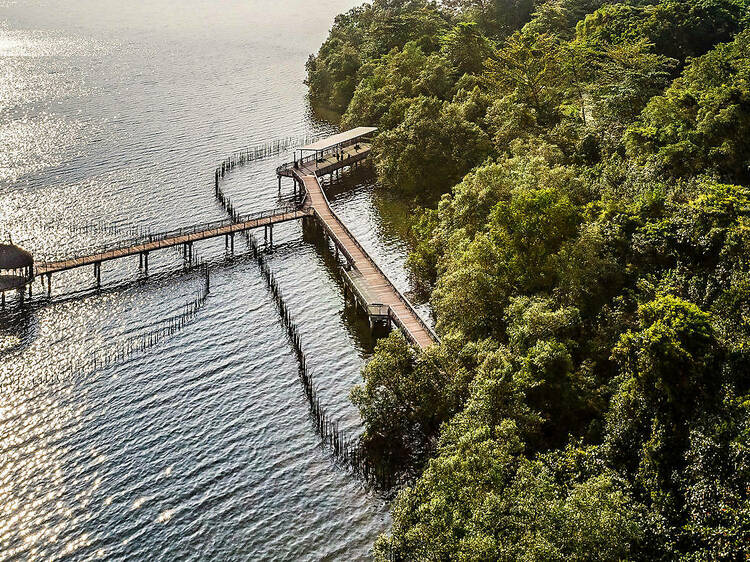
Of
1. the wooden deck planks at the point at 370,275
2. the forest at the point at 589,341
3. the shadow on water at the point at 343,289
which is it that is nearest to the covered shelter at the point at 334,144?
the wooden deck planks at the point at 370,275

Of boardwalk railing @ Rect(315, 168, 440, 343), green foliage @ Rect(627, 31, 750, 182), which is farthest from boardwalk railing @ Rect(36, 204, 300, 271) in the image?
green foliage @ Rect(627, 31, 750, 182)

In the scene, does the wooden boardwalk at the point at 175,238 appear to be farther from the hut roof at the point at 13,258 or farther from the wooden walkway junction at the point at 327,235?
the hut roof at the point at 13,258

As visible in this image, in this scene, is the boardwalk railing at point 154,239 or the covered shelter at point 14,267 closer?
the covered shelter at point 14,267

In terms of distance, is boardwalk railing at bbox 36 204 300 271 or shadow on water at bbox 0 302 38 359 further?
boardwalk railing at bbox 36 204 300 271

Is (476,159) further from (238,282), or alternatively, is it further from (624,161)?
(238,282)

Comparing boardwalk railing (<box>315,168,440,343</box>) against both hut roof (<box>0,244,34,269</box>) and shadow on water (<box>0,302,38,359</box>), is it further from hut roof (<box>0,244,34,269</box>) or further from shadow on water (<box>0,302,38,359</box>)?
hut roof (<box>0,244,34,269</box>)
